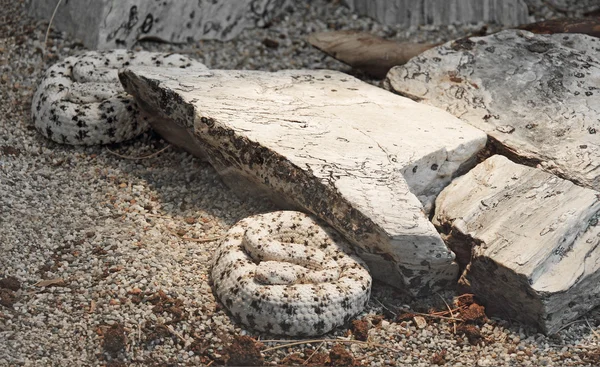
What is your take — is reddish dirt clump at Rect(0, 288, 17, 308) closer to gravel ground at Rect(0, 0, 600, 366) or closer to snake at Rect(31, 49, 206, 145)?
gravel ground at Rect(0, 0, 600, 366)

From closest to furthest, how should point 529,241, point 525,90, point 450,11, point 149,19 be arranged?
point 529,241, point 525,90, point 149,19, point 450,11

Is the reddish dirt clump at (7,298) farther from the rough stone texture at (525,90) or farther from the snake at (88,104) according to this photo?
the rough stone texture at (525,90)

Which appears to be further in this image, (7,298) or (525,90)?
(525,90)

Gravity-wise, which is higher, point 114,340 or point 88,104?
point 88,104

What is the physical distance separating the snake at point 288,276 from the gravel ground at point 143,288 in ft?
0.29

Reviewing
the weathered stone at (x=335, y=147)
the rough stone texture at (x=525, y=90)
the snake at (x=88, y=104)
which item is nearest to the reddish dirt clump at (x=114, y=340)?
the weathered stone at (x=335, y=147)

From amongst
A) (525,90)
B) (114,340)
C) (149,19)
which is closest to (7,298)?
(114,340)

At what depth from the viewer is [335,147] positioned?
477 centimetres

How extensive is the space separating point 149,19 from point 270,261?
9.99ft

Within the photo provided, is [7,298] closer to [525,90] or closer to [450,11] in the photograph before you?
[525,90]

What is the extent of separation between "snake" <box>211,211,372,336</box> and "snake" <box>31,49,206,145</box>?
1.39m

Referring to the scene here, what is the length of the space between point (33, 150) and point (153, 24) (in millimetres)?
1695

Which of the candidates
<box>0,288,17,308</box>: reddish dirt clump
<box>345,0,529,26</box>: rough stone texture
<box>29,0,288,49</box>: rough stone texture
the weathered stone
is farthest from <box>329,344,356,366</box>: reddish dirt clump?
<box>345,0,529,26</box>: rough stone texture

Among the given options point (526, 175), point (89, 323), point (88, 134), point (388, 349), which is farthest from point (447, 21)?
point (89, 323)
